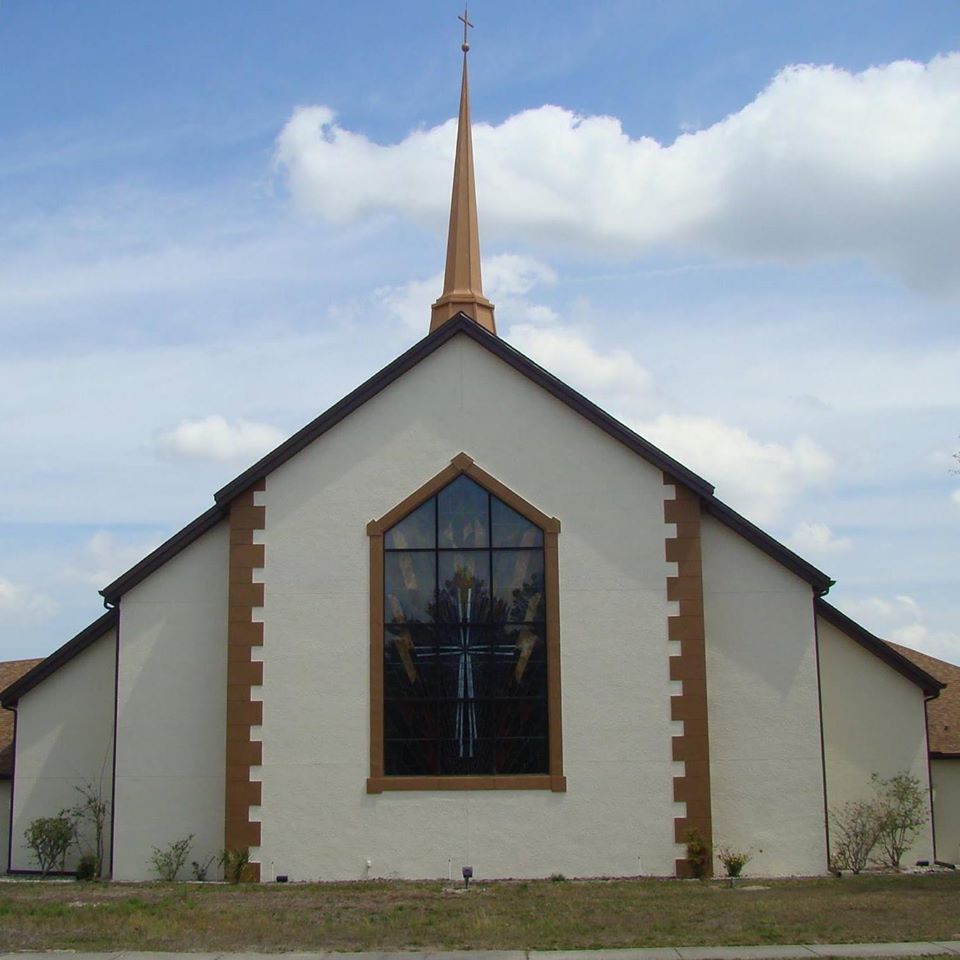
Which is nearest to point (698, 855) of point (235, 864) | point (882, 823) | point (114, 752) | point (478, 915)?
point (882, 823)

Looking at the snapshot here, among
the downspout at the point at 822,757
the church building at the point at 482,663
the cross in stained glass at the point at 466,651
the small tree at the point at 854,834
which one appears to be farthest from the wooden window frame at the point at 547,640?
the small tree at the point at 854,834

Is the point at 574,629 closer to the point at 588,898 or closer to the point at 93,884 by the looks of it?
the point at 588,898

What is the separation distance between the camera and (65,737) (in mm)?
21688

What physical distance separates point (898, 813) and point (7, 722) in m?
16.0

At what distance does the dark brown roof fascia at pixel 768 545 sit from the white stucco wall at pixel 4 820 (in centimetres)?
1265

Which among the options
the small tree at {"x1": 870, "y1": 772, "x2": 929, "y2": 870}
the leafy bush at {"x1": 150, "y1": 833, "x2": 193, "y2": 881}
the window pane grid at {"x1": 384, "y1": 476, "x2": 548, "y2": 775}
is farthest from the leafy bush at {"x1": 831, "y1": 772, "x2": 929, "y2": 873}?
the leafy bush at {"x1": 150, "y1": 833, "x2": 193, "y2": 881}

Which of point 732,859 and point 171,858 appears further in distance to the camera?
point 171,858

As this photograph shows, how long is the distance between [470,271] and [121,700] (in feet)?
35.3

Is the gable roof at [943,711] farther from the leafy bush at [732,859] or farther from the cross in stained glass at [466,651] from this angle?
the cross in stained glass at [466,651]

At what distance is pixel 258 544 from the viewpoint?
2012cm

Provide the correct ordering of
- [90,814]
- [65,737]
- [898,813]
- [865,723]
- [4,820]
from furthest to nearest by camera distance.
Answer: [4,820] < [65,737] < [90,814] < [865,723] < [898,813]

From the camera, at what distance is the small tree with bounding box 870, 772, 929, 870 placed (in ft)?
65.6

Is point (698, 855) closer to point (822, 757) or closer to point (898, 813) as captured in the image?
point (822, 757)

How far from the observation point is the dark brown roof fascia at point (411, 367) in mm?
20062
